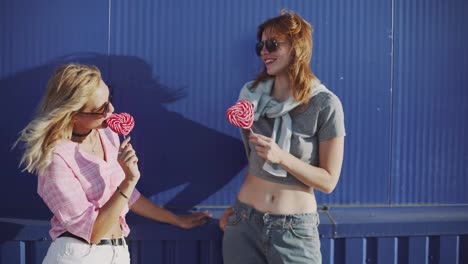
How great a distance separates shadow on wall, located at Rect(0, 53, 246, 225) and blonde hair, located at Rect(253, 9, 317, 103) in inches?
30.5

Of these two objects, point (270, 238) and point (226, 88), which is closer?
point (270, 238)

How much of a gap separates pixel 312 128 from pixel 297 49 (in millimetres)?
417

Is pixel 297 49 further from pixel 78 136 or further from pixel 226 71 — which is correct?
pixel 78 136

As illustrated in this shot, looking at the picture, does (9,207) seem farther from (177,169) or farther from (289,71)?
(289,71)

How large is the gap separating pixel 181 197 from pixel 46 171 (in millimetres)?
1187

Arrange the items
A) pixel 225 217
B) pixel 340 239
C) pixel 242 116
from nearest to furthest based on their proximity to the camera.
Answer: pixel 242 116, pixel 225 217, pixel 340 239

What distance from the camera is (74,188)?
2.48m

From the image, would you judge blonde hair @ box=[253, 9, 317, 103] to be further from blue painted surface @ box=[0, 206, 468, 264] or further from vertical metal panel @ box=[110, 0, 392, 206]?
blue painted surface @ box=[0, 206, 468, 264]

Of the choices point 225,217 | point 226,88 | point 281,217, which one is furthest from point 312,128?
point 226,88

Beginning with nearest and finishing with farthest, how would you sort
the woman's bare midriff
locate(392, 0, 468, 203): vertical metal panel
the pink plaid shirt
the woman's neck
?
1. the pink plaid shirt
2. the woman's neck
3. the woman's bare midriff
4. locate(392, 0, 468, 203): vertical metal panel

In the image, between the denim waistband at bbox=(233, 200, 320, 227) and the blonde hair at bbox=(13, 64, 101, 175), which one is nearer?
the blonde hair at bbox=(13, 64, 101, 175)

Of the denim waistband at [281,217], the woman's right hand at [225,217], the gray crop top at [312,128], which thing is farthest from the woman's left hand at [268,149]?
the woman's right hand at [225,217]

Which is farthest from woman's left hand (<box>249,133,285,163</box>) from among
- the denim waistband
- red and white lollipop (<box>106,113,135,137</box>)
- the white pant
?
the white pant

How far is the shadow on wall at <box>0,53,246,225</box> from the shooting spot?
3.37 meters
